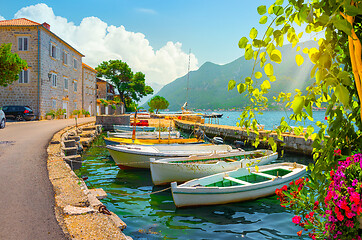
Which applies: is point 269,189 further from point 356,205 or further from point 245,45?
point 245,45

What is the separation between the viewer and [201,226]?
24.5 ft

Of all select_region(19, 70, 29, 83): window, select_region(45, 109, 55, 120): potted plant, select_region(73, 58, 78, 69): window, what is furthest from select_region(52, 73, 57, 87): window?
select_region(73, 58, 78, 69): window

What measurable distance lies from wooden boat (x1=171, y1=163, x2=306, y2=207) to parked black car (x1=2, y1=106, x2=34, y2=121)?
24.3 m

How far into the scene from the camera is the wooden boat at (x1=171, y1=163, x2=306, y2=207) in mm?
8344

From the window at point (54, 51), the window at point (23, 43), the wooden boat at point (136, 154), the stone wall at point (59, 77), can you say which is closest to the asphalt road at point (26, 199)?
the wooden boat at point (136, 154)

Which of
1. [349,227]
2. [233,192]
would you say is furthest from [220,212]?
[349,227]

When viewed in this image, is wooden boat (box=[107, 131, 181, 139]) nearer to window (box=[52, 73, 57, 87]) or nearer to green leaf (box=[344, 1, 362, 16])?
window (box=[52, 73, 57, 87])

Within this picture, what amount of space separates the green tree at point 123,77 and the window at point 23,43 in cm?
4102

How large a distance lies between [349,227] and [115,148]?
12.0 m

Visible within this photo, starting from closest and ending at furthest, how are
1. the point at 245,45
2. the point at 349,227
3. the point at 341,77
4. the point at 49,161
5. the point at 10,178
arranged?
the point at 341,77 → the point at 245,45 → the point at 349,227 → the point at 10,178 → the point at 49,161

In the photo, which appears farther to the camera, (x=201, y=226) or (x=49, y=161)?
(x=49, y=161)

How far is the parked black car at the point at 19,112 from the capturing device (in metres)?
27.1

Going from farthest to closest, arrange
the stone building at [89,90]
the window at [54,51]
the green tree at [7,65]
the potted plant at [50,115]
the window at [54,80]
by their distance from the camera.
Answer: the stone building at [89,90], the window at [54,80], the window at [54,51], the potted plant at [50,115], the green tree at [7,65]

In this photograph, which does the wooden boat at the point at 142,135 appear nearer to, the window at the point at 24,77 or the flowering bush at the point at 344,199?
the window at the point at 24,77
